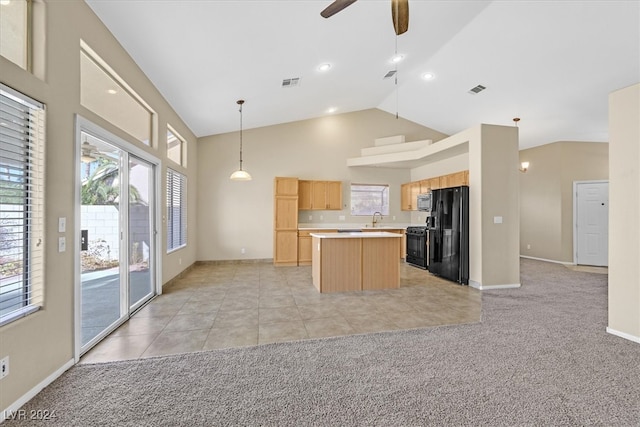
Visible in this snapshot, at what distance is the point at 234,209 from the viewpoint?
277 inches

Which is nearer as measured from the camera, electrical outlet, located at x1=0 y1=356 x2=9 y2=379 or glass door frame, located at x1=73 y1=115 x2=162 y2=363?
electrical outlet, located at x1=0 y1=356 x2=9 y2=379

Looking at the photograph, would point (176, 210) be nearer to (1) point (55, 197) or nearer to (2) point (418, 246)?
(1) point (55, 197)

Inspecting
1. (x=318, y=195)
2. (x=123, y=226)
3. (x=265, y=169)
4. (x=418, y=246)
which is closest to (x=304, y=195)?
(x=318, y=195)

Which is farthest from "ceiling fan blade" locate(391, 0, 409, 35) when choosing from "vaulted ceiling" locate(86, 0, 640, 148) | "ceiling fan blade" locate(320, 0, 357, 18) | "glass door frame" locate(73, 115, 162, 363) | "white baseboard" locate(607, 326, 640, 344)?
"white baseboard" locate(607, 326, 640, 344)

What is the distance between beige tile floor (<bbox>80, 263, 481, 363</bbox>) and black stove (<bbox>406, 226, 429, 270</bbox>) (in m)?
1.07

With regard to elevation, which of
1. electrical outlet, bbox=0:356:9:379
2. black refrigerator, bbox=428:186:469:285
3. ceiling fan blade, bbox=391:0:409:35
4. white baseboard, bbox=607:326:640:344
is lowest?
white baseboard, bbox=607:326:640:344

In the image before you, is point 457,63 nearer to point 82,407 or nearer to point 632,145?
point 632,145

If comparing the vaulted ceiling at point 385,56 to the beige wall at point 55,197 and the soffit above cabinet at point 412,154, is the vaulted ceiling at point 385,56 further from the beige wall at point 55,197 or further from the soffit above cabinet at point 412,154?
the soffit above cabinet at point 412,154

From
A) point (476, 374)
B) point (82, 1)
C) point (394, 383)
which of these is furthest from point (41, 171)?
point (476, 374)

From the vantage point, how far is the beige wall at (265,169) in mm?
6918

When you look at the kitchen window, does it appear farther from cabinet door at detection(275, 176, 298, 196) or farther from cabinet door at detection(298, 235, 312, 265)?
cabinet door at detection(275, 176, 298, 196)

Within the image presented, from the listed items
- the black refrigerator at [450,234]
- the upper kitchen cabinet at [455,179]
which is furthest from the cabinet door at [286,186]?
the upper kitchen cabinet at [455,179]

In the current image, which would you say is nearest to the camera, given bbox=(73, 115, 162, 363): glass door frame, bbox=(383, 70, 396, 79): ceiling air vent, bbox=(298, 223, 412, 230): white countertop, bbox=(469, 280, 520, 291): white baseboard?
bbox=(73, 115, 162, 363): glass door frame

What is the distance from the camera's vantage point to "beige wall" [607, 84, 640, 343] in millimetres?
2719
